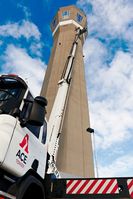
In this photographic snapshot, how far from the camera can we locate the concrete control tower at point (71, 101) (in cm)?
1099

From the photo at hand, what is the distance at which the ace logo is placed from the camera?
89.4 inches

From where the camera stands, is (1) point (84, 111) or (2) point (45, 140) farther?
(1) point (84, 111)

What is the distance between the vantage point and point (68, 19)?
18219 millimetres

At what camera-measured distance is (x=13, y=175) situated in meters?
2.17

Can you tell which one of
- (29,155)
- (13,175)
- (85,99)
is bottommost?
(13,175)

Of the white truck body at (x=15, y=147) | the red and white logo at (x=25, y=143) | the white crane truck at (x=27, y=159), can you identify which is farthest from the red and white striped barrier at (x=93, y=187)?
the red and white logo at (x=25, y=143)

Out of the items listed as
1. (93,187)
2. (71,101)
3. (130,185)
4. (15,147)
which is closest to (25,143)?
(15,147)

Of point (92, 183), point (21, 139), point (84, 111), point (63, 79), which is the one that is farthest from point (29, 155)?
point (84, 111)

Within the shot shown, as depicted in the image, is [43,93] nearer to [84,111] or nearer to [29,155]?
[84,111]

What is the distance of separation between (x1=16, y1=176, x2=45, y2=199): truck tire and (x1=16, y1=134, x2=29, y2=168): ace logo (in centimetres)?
20

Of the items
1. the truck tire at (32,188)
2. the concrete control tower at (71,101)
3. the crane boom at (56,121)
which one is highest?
the concrete control tower at (71,101)

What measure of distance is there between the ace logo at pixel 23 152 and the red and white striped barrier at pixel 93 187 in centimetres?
122

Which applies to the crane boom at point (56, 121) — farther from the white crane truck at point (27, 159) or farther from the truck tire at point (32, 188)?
the truck tire at point (32, 188)

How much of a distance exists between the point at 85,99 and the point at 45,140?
37.7 feet
